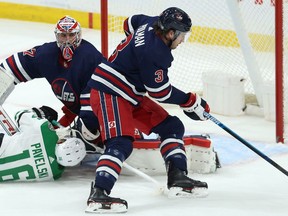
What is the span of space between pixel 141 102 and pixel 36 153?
538 millimetres

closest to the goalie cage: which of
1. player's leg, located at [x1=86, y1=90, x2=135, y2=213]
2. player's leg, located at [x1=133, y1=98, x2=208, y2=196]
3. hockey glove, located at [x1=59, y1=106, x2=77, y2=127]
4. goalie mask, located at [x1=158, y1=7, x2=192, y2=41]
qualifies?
player's leg, located at [x1=133, y1=98, x2=208, y2=196]

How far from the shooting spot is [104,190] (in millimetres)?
3996

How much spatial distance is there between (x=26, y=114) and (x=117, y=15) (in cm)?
184

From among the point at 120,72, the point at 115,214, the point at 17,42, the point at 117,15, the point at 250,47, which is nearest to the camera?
the point at 115,214

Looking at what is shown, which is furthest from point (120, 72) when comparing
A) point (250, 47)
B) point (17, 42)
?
point (17, 42)

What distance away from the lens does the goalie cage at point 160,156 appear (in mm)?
4641

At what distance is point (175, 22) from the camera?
4.08 meters

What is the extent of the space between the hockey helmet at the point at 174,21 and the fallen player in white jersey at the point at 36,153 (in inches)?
28.6

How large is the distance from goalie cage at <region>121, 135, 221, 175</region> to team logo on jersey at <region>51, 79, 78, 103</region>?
412 mm

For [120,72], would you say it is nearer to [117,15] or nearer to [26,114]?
[26,114]

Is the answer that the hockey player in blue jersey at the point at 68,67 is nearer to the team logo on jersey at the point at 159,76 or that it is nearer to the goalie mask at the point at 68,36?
the goalie mask at the point at 68,36

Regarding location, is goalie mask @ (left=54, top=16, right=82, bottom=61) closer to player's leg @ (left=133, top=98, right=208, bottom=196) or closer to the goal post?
player's leg @ (left=133, top=98, right=208, bottom=196)

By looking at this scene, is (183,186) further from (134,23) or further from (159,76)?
(134,23)

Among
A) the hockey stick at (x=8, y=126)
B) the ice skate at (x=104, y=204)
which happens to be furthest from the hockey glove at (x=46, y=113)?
the ice skate at (x=104, y=204)
